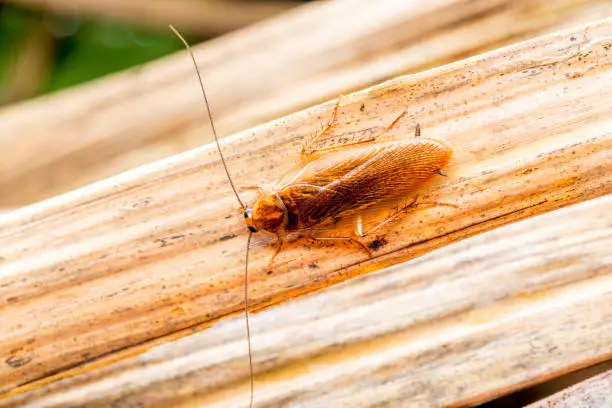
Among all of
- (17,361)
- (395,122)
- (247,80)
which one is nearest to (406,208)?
(395,122)

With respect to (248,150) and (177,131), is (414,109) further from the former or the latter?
(177,131)

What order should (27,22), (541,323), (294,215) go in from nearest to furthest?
(541,323)
(294,215)
(27,22)

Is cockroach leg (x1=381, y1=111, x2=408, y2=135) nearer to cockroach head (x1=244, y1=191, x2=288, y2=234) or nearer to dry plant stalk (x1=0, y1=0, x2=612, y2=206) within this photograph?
dry plant stalk (x1=0, y1=0, x2=612, y2=206)

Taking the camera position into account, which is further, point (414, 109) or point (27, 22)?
point (27, 22)

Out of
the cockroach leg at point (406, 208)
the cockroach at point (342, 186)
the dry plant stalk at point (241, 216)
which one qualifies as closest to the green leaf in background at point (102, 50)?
the dry plant stalk at point (241, 216)

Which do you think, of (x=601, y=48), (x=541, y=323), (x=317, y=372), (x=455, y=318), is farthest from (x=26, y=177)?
(x=601, y=48)

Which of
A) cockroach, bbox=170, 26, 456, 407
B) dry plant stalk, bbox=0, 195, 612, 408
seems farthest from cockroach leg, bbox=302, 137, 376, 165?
dry plant stalk, bbox=0, 195, 612, 408
